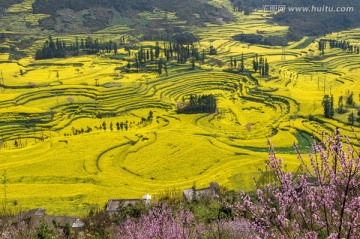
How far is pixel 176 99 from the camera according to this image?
2325 inches

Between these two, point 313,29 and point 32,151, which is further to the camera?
point 313,29

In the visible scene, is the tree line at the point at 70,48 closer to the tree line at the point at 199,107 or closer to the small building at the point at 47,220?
the tree line at the point at 199,107

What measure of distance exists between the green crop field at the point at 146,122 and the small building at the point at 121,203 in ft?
5.69

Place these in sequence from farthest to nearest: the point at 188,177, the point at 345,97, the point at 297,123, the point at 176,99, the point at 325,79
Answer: the point at 325,79 → the point at 176,99 → the point at 345,97 → the point at 297,123 → the point at 188,177

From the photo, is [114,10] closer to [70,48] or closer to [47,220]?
[70,48]

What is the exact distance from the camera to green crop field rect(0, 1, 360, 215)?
35000mm

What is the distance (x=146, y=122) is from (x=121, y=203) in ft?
70.4

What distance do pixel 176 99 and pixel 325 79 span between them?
2512 centimetres

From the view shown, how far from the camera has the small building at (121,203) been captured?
2788 centimetres

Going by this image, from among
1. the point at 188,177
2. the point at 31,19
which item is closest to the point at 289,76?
the point at 188,177

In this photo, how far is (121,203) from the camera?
28.8 meters

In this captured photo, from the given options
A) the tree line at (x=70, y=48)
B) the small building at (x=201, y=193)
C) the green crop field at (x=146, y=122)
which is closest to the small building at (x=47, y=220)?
the green crop field at (x=146, y=122)

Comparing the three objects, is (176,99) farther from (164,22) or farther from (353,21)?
(353,21)

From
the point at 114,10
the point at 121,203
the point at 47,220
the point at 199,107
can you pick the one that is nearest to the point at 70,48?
the point at 114,10
